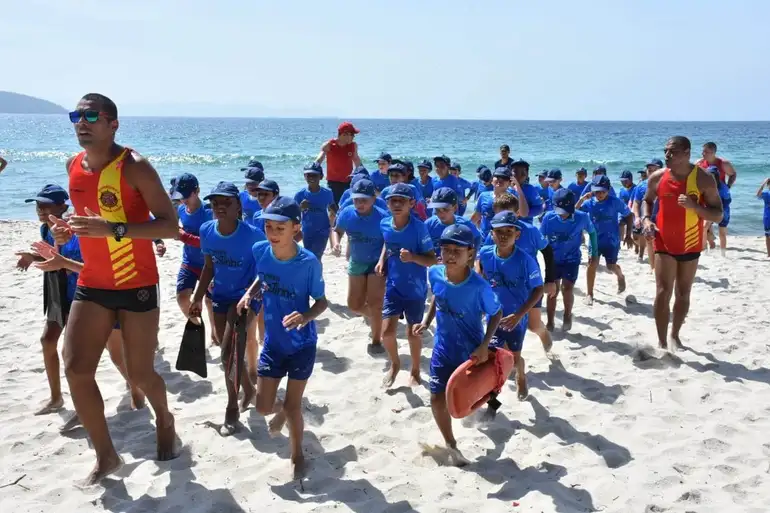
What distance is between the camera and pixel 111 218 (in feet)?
13.6

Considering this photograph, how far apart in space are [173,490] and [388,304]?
263cm

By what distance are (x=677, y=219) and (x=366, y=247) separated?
3.18 meters

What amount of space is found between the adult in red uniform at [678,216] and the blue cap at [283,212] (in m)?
3.90

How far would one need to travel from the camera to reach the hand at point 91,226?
12.4ft

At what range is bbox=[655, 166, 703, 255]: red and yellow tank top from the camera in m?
6.75

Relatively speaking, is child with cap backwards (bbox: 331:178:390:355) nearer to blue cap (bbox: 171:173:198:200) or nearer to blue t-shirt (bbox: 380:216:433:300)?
blue t-shirt (bbox: 380:216:433:300)

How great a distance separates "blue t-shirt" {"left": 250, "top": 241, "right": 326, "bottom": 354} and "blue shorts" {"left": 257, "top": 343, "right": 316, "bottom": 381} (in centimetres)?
3

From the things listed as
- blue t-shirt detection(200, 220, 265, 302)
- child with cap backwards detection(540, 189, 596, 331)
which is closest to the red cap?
child with cap backwards detection(540, 189, 596, 331)

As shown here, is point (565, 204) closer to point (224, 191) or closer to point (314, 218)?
point (314, 218)

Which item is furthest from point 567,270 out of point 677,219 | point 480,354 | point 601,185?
point 480,354

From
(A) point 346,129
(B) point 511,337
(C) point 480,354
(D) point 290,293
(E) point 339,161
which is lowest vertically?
(B) point 511,337

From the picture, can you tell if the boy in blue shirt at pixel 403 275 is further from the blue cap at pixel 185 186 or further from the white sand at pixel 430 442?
the blue cap at pixel 185 186

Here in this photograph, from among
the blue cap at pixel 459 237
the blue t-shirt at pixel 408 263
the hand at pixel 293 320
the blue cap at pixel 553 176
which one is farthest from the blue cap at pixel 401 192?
the blue cap at pixel 553 176

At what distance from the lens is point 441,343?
4.85m
